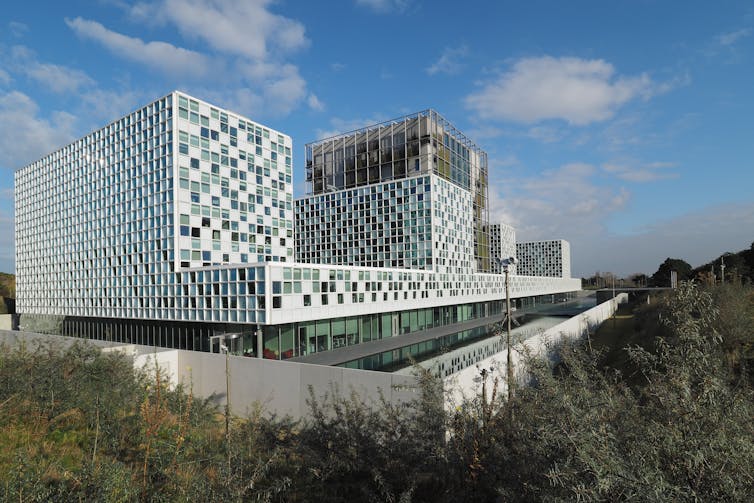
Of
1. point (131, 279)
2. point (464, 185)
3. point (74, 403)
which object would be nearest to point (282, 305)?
point (74, 403)

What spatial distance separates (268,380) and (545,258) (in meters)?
137

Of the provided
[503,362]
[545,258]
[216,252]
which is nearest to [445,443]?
[503,362]

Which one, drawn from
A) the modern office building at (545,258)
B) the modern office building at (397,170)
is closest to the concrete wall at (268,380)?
the modern office building at (397,170)

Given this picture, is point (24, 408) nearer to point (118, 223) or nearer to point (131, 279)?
point (131, 279)

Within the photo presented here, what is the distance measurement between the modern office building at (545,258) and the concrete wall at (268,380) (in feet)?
424

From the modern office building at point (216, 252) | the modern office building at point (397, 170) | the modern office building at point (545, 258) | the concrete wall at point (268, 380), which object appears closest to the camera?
the concrete wall at point (268, 380)

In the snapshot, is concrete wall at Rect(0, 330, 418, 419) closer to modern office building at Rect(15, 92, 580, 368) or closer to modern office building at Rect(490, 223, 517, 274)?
modern office building at Rect(15, 92, 580, 368)

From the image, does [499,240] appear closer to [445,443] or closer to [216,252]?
[216,252]

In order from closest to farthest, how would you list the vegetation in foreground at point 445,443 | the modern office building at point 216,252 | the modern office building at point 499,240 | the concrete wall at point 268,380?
1. the vegetation in foreground at point 445,443
2. the concrete wall at point 268,380
3. the modern office building at point 216,252
4. the modern office building at point 499,240

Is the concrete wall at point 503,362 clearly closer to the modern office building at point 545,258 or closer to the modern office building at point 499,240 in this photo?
the modern office building at point 499,240

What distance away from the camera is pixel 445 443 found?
9352mm

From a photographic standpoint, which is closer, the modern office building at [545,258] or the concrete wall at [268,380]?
the concrete wall at [268,380]

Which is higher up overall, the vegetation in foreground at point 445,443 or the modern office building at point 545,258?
the modern office building at point 545,258

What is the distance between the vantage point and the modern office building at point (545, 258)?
5546 inches
